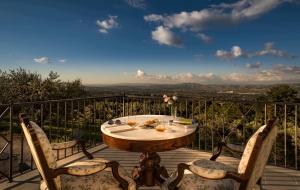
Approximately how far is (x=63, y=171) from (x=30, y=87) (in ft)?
45.7

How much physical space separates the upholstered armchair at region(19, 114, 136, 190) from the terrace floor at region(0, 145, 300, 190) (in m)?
1.27

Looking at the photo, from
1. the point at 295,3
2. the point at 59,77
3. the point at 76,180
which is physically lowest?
the point at 76,180

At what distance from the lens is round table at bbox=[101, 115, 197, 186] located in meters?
2.20

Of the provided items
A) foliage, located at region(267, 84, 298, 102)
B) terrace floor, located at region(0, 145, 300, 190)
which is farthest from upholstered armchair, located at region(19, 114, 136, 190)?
foliage, located at region(267, 84, 298, 102)

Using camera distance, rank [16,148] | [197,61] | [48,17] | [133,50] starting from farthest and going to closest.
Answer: [197,61], [133,50], [16,148], [48,17]

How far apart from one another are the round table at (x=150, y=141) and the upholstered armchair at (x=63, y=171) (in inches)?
12.0

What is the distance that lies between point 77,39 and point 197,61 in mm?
8008

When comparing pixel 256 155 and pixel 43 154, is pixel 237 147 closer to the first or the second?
pixel 256 155

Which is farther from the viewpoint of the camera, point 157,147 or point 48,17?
point 48,17

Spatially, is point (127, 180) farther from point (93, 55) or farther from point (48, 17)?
point (93, 55)

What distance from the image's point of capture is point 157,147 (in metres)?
2.20

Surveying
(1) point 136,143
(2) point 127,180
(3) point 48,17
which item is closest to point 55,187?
(2) point 127,180

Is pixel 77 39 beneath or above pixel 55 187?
above

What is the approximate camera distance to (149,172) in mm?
2832
